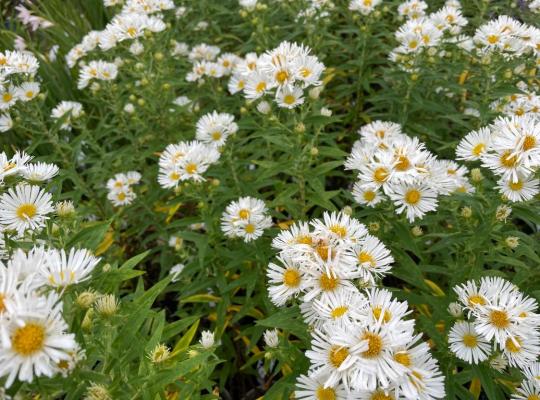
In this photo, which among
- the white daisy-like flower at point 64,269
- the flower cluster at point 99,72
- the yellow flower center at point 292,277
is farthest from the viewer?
the flower cluster at point 99,72

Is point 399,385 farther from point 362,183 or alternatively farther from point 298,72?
point 298,72

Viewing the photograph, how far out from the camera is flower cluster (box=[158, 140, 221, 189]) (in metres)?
2.76

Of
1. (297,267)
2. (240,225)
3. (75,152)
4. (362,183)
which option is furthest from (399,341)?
(75,152)

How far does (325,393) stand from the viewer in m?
1.52

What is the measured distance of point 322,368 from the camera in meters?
1.41

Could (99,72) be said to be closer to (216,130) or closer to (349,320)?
(216,130)

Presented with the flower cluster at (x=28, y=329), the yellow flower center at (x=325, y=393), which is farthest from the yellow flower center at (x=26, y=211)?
the yellow flower center at (x=325, y=393)

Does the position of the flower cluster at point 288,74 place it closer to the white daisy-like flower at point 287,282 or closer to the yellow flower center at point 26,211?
the white daisy-like flower at point 287,282

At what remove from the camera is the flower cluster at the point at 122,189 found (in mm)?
3494

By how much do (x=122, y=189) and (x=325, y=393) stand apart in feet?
8.06

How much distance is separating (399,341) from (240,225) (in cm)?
146

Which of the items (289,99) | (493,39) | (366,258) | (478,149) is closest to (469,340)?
(366,258)

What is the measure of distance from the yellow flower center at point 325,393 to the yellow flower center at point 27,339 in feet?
2.79

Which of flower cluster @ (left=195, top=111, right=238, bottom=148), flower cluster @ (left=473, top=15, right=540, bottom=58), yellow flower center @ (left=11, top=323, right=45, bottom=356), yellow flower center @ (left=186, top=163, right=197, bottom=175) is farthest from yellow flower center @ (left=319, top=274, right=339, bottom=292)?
flower cluster @ (left=473, top=15, right=540, bottom=58)
